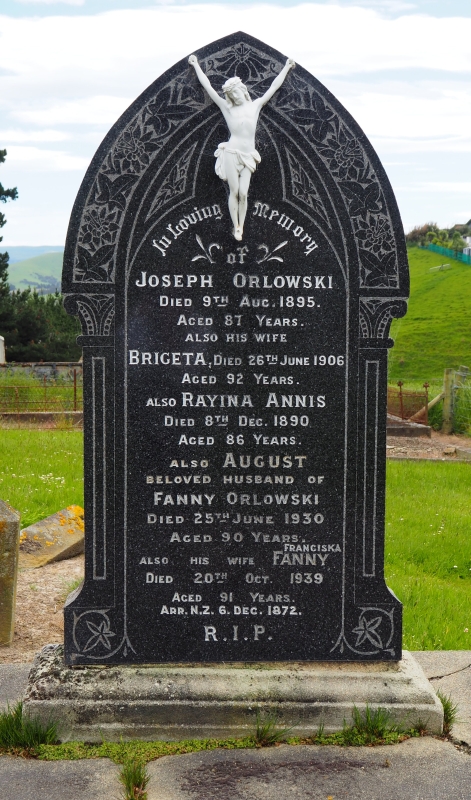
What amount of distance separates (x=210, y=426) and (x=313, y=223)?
1.17 meters

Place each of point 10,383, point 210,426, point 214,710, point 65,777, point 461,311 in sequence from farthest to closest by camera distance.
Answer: point 461,311 < point 10,383 < point 210,426 < point 214,710 < point 65,777

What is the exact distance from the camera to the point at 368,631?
4277 millimetres

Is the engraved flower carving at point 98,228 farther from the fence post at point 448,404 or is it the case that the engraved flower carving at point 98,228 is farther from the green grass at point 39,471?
the fence post at point 448,404

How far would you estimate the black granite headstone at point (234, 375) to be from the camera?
4.14m

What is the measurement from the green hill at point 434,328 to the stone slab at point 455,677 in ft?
71.3

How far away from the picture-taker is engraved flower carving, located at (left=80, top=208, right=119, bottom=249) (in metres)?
4.14

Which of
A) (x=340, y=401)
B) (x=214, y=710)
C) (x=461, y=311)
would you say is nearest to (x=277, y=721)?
(x=214, y=710)

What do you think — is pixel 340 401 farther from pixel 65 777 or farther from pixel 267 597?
pixel 65 777

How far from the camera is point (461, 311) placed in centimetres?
4619

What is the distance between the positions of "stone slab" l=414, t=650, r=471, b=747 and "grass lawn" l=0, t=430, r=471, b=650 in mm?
658

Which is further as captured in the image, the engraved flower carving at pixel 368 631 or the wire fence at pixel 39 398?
the wire fence at pixel 39 398

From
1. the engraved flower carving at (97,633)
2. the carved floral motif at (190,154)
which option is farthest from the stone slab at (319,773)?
the carved floral motif at (190,154)

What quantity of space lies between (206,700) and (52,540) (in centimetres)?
376

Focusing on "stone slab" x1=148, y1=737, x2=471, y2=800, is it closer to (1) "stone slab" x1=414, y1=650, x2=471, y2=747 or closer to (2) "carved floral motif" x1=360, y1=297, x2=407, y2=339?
(1) "stone slab" x1=414, y1=650, x2=471, y2=747
